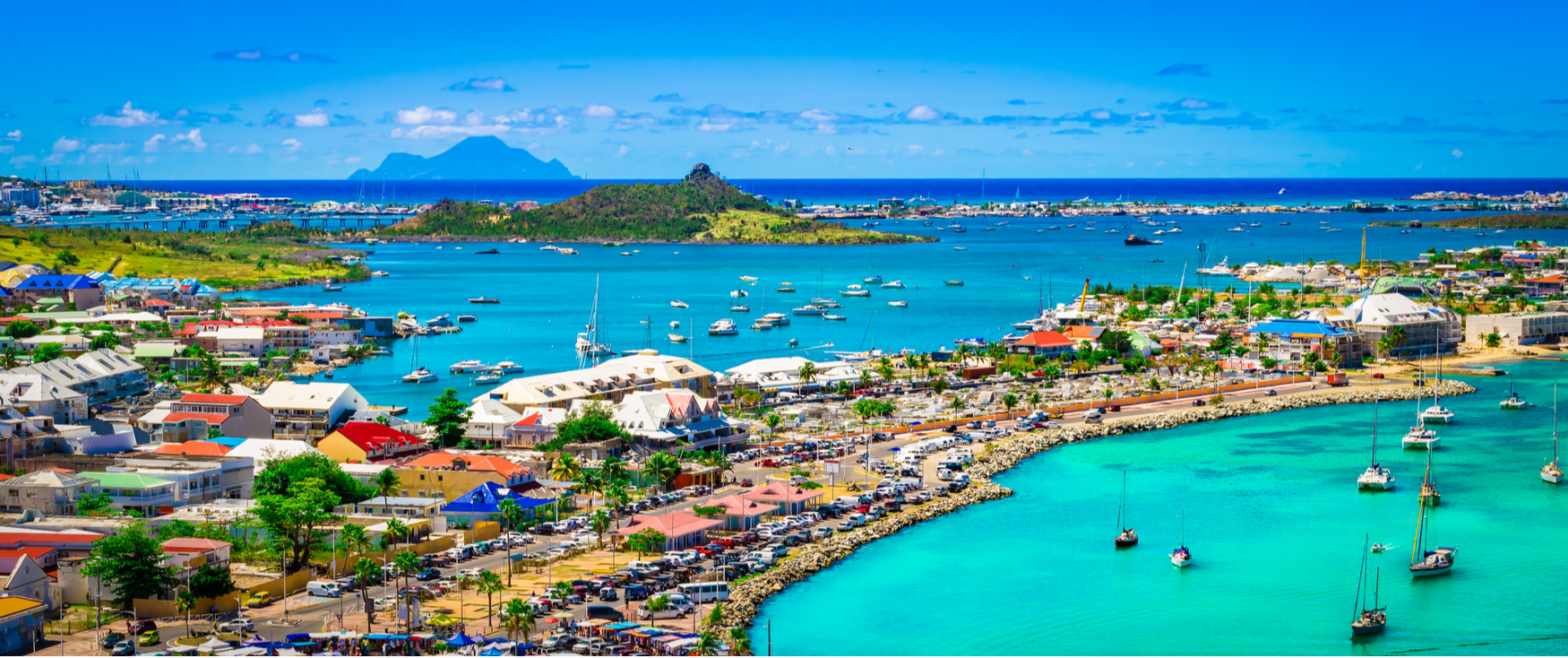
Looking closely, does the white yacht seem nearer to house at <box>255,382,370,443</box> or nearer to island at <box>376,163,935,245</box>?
house at <box>255,382,370,443</box>

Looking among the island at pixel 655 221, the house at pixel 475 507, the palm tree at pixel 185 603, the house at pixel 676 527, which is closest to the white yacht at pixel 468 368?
the house at pixel 475 507

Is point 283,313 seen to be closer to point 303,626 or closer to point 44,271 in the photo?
point 44,271

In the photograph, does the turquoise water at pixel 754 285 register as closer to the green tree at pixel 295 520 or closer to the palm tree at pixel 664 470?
the palm tree at pixel 664 470

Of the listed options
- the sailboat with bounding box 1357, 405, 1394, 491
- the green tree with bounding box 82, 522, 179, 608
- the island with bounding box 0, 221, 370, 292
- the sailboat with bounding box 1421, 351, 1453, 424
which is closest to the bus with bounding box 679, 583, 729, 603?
the green tree with bounding box 82, 522, 179, 608

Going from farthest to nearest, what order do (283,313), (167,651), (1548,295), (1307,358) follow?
1. (1548,295)
2. (283,313)
3. (1307,358)
4. (167,651)

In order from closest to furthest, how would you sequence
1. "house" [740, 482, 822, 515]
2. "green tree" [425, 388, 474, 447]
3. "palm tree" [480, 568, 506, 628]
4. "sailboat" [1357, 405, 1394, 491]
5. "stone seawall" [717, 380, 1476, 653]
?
1. "palm tree" [480, 568, 506, 628]
2. "stone seawall" [717, 380, 1476, 653]
3. "house" [740, 482, 822, 515]
4. "sailboat" [1357, 405, 1394, 491]
5. "green tree" [425, 388, 474, 447]

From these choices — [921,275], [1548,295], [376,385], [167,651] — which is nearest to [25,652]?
[167,651]

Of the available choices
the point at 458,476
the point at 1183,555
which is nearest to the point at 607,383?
the point at 458,476

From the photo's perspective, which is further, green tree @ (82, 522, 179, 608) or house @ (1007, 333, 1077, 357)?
house @ (1007, 333, 1077, 357)
